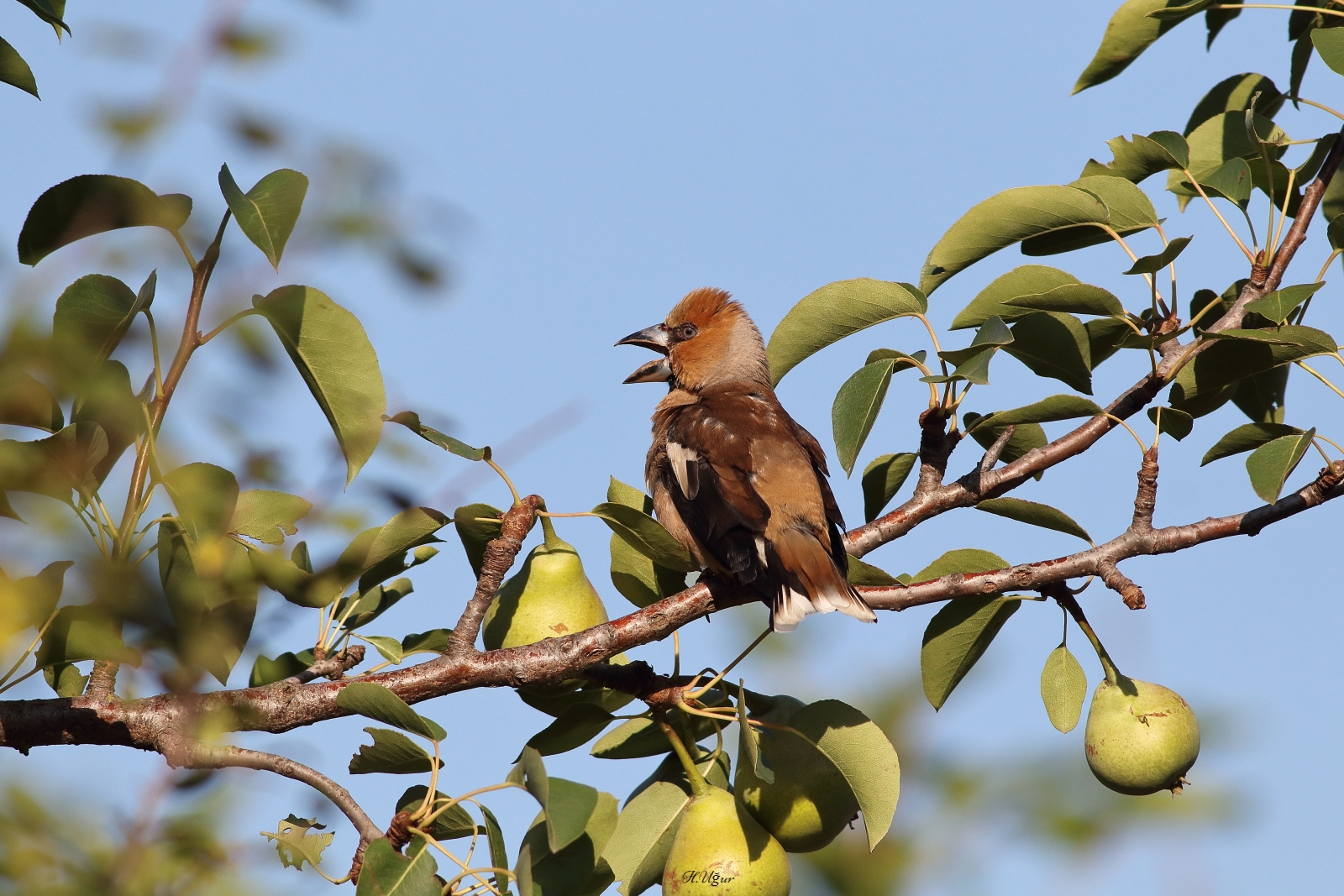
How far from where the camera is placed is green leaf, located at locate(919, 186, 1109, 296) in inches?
145

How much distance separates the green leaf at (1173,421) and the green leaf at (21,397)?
295cm

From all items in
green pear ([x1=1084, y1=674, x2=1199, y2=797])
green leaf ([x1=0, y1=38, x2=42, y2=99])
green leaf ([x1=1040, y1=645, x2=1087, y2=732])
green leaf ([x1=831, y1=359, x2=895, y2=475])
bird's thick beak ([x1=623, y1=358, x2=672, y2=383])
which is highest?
bird's thick beak ([x1=623, y1=358, x2=672, y2=383])

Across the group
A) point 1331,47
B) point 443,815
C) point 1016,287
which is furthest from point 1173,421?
point 443,815

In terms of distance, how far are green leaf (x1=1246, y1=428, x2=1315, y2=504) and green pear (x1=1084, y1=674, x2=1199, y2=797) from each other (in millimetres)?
631

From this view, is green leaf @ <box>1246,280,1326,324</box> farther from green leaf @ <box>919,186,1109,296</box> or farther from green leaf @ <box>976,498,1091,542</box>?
green leaf @ <box>976,498,1091,542</box>

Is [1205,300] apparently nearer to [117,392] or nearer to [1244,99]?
[1244,99]

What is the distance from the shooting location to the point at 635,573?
3830 mm

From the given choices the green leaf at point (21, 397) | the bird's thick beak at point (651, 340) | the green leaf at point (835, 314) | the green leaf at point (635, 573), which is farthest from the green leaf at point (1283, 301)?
the bird's thick beak at point (651, 340)

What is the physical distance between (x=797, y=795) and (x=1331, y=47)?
108 inches

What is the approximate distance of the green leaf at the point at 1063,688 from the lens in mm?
3547

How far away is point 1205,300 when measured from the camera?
13.3 ft

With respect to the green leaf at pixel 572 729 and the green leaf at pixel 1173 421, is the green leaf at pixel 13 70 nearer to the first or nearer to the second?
the green leaf at pixel 572 729

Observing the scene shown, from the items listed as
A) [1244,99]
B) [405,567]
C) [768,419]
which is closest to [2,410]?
[405,567]

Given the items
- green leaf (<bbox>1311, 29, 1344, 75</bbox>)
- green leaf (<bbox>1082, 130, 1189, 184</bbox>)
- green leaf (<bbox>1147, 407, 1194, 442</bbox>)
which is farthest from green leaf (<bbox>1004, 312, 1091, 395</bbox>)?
green leaf (<bbox>1311, 29, 1344, 75</bbox>)
